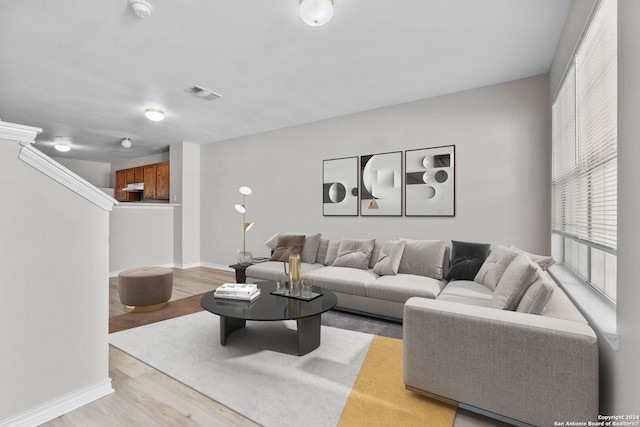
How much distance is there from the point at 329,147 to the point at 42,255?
12.4 ft

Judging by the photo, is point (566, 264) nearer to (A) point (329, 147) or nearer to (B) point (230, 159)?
(A) point (329, 147)

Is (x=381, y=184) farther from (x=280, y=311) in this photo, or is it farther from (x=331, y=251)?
(x=280, y=311)

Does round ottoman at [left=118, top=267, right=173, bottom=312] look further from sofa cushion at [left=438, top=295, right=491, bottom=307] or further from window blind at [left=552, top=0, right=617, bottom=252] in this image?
window blind at [left=552, top=0, right=617, bottom=252]

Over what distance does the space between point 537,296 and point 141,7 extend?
3.20 m

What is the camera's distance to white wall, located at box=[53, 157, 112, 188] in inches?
311

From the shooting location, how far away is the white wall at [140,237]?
559 cm

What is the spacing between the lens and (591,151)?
1.86 meters

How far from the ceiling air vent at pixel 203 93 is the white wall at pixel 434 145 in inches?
63.3

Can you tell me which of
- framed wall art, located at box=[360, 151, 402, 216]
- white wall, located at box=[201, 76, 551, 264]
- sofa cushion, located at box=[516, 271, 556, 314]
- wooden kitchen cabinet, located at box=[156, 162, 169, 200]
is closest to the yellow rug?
sofa cushion, located at box=[516, 271, 556, 314]

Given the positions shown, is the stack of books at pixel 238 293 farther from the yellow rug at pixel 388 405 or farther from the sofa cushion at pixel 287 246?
the sofa cushion at pixel 287 246

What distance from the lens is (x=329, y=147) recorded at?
4766 mm

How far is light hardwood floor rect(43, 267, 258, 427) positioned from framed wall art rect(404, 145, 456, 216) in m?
3.16

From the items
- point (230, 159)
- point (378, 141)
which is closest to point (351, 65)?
point (378, 141)

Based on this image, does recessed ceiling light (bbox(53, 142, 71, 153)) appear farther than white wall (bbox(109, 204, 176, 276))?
Yes
